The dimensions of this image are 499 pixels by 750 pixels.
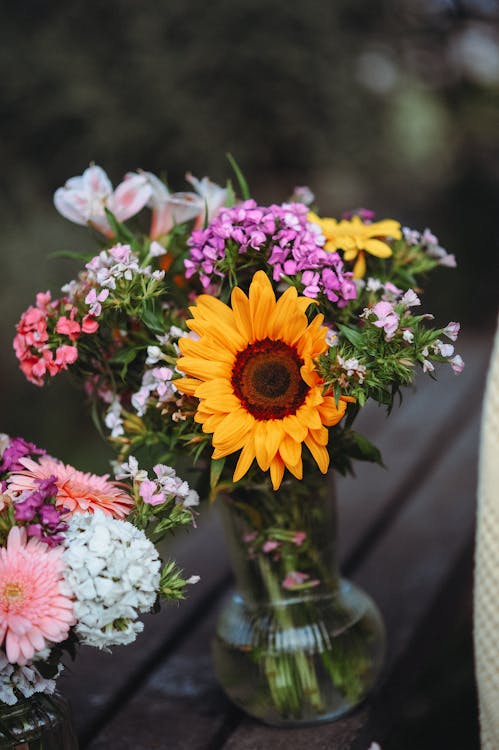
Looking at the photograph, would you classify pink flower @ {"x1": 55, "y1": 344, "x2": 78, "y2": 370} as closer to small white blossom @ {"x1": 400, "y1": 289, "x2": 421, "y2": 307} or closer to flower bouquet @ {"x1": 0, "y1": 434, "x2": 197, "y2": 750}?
flower bouquet @ {"x1": 0, "y1": 434, "x2": 197, "y2": 750}

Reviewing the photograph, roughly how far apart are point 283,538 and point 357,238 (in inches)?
12.6

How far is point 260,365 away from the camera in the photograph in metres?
0.83

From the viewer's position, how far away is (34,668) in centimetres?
74

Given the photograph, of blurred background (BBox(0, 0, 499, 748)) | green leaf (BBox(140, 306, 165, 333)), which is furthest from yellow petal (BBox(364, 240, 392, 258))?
blurred background (BBox(0, 0, 499, 748))

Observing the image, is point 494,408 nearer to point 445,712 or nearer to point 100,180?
point 100,180

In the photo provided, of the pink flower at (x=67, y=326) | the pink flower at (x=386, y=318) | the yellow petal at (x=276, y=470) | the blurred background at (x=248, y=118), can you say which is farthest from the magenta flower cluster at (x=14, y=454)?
the blurred background at (x=248, y=118)

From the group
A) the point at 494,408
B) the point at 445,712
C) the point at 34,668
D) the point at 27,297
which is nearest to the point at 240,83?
the point at 27,297

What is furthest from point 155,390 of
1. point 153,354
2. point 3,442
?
point 3,442

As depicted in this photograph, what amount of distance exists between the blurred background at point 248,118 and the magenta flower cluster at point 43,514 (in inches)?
85.1

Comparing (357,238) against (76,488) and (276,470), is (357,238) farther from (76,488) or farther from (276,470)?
(76,488)

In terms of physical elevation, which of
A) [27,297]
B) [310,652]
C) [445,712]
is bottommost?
[445,712]

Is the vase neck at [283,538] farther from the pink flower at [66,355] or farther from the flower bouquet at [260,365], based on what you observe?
the pink flower at [66,355]

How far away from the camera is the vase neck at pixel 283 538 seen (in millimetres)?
950

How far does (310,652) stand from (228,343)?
1.22 feet
